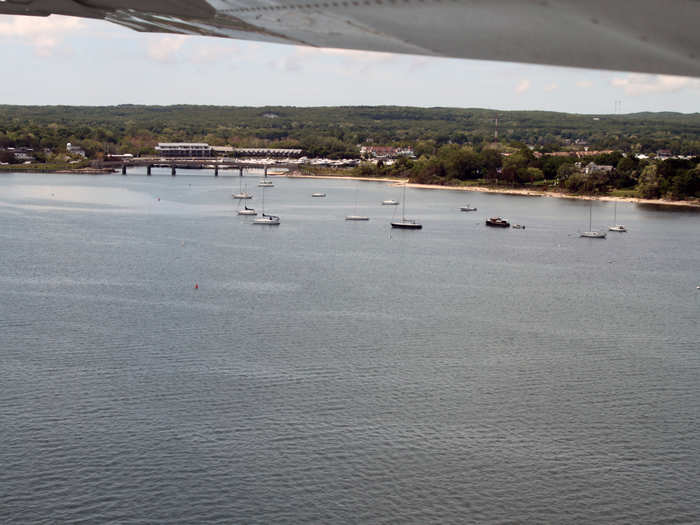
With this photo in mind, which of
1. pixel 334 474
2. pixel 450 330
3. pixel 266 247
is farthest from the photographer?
pixel 266 247

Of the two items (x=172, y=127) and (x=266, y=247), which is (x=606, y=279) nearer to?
(x=266, y=247)

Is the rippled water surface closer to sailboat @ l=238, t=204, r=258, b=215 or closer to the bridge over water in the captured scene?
sailboat @ l=238, t=204, r=258, b=215

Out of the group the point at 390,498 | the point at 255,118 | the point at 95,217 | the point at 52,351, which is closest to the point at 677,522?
the point at 390,498

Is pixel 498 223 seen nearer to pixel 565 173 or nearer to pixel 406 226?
pixel 406 226

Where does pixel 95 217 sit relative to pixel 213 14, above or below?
below

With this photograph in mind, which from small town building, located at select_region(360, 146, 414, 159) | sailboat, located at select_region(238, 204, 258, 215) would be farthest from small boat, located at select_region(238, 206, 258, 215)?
small town building, located at select_region(360, 146, 414, 159)

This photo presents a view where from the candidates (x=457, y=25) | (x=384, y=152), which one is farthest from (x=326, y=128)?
(x=457, y=25)

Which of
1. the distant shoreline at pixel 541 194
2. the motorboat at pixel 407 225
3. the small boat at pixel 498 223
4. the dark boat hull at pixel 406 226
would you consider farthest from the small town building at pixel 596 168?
the dark boat hull at pixel 406 226
